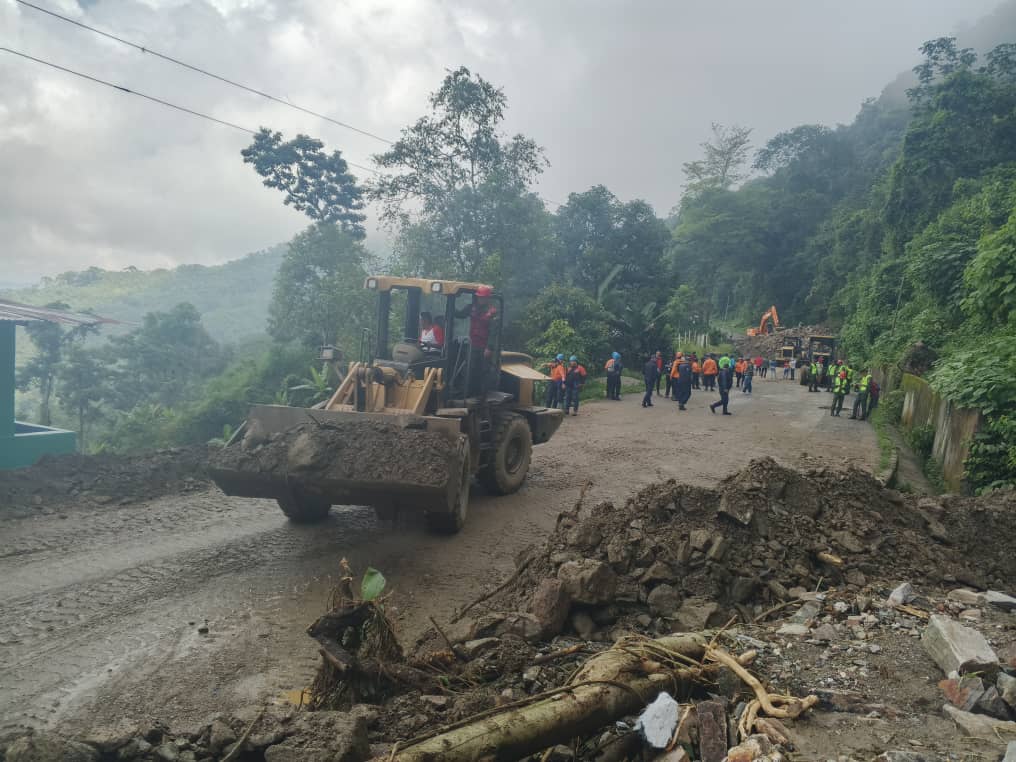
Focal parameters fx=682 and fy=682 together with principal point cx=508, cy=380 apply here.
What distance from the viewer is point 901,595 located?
16.1ft

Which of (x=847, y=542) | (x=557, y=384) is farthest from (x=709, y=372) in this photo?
(x=847, y=542)

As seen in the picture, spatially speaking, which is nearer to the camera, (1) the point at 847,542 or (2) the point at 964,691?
(2) the point at 964,691

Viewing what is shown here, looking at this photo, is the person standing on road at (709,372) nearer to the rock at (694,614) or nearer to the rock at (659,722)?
the rock at (694,614)

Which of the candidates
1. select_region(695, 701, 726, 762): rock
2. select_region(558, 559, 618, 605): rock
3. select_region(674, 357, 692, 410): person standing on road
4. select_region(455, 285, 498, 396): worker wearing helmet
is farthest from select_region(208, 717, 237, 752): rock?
select_region(674, 357, 692, 410): person standing on road

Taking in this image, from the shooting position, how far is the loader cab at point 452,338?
8.13 meters

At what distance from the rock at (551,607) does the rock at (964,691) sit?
2.22 meters

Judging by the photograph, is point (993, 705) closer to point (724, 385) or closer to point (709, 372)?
point (724, 385)

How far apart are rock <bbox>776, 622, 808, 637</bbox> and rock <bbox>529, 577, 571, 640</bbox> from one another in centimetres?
141

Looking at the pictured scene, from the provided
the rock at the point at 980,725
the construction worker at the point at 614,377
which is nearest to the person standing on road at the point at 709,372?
the construction worker at the point at 614,377

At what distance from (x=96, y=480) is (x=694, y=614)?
8425 mm

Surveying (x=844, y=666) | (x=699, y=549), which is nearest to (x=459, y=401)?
(x=699, y=549)

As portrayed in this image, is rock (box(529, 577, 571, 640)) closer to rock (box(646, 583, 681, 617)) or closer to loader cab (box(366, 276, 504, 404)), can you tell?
rock (box(646, 583, 681, 617))

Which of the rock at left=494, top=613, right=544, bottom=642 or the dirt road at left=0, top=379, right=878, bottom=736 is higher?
the rock at left=494, top=613, right=544, bottom=642

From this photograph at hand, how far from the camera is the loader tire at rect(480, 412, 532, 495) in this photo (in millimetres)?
8867
